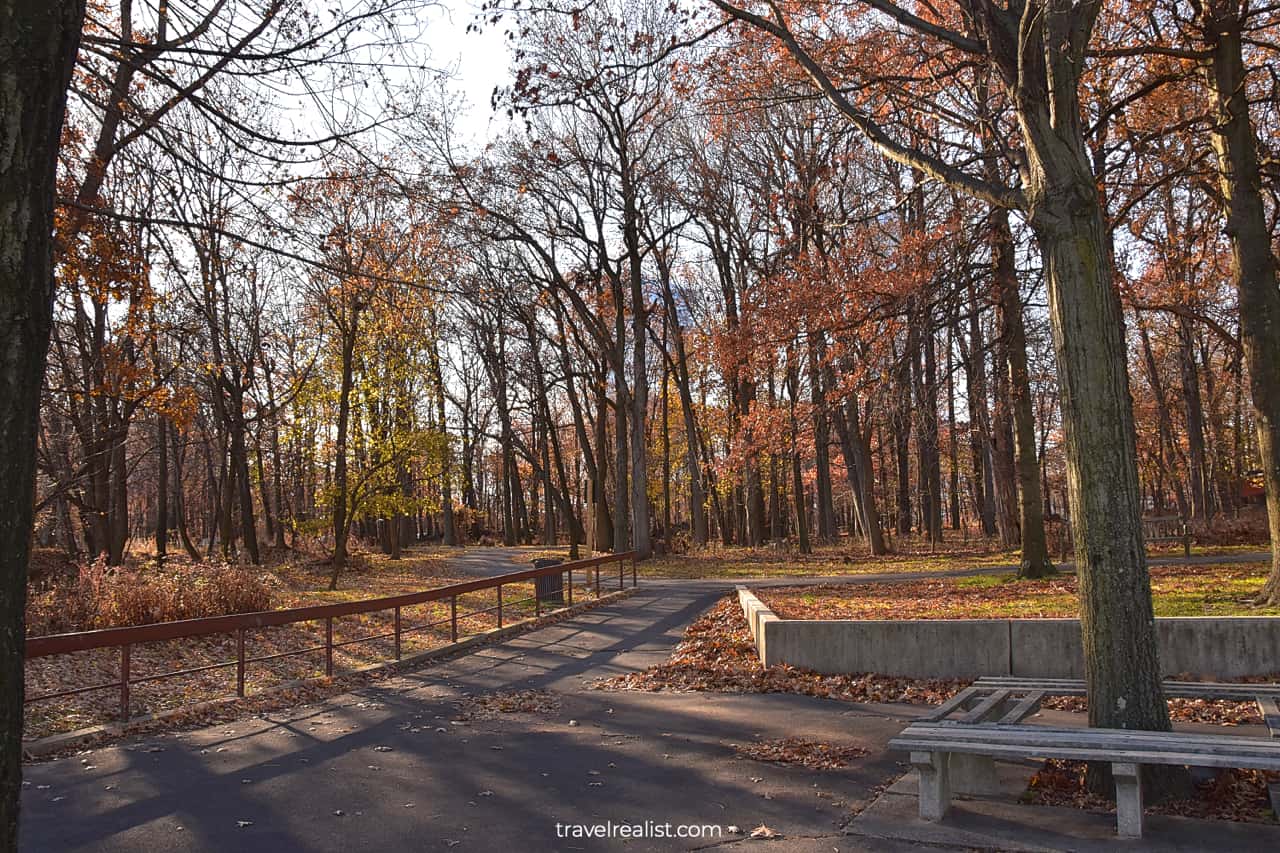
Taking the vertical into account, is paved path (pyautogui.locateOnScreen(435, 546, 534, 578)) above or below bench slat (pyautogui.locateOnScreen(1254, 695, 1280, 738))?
below

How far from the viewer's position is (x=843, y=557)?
2825 cm

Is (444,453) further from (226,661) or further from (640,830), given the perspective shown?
(640,830)

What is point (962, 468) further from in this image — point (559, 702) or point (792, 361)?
point (559, 702)

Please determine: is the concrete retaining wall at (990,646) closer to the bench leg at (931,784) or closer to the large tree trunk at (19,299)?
the bench leg at (931,784)

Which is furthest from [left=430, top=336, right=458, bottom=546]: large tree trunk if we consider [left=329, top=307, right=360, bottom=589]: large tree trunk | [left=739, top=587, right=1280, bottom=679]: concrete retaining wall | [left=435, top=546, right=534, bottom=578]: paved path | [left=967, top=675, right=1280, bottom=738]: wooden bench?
[left=967, top=675, right=1280, bottom=738]: wooden bench

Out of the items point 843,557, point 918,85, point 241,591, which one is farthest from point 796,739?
point 843,557

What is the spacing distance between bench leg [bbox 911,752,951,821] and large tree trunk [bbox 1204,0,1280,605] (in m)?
7.32

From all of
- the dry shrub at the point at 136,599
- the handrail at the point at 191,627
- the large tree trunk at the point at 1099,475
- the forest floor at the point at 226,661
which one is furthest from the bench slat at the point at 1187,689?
the dry shrub at the point at 136,599

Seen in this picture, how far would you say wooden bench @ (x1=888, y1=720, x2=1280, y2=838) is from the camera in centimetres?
457

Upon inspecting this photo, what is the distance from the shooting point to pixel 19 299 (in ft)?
8.53

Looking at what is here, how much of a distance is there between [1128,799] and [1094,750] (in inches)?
11.5

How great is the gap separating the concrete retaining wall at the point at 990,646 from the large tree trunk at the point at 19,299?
326 inches

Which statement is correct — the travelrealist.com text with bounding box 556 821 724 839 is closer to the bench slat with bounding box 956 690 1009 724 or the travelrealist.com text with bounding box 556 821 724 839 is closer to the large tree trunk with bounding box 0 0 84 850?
the bench slat with bounding box 956 690 1009 724

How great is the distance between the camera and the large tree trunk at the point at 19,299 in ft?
8.39
